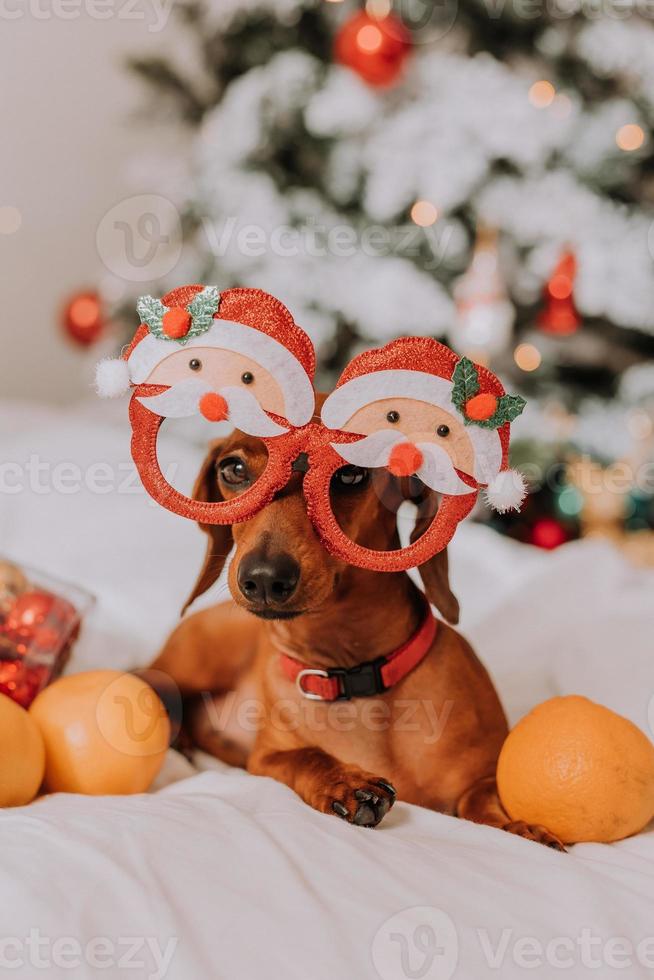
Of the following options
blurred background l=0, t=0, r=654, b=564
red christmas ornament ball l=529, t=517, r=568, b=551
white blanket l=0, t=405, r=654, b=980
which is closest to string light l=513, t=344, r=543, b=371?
blurred background l=0, t=0, r=654, b=564

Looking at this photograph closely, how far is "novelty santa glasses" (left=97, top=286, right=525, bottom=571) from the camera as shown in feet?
3.06

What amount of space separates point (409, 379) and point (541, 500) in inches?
97.1

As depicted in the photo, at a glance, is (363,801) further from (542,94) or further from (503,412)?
(542,94)

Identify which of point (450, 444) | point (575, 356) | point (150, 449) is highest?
point (575, 356)

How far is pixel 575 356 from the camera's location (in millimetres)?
3453

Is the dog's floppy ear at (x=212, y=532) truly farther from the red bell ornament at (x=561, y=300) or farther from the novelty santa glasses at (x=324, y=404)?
the red bell ornament at (x=561, y=300)

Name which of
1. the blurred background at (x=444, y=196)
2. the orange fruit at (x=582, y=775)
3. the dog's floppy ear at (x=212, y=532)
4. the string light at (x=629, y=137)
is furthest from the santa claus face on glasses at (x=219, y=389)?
the string light at (x=629, y=137)

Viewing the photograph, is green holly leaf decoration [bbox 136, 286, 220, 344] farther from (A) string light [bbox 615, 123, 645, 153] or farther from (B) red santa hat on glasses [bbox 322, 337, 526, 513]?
(A) string light [bbox 615, 123, 645, 153]

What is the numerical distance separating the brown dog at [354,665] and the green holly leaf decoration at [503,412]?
0.18 metres

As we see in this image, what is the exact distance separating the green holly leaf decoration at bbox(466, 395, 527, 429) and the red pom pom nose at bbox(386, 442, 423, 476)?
0.06 metres

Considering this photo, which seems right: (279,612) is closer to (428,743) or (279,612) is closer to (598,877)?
(428,743)

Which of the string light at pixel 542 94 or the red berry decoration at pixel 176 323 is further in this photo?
the string light at pixel 542 94

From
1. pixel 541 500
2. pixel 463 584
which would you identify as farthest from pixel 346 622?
pixel 541 500

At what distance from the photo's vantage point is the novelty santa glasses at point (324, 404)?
3.06ft
